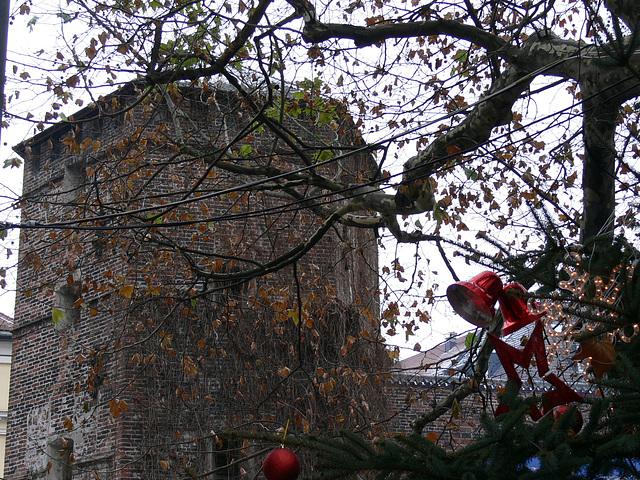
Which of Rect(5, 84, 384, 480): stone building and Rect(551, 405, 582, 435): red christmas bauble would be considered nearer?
Rect(551, 405, 582, 435): red christmas bauble

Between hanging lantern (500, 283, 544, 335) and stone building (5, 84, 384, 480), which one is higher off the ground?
stone building (5, 84, 384, 480)

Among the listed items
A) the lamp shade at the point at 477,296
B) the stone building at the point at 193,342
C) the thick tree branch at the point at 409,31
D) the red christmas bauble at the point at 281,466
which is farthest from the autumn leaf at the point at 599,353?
the stone building at the point at 193,342

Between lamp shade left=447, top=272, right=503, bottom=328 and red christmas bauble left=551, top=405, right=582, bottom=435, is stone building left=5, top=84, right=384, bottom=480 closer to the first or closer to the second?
lamp shade left=447, top=272, right=503, bottom=328

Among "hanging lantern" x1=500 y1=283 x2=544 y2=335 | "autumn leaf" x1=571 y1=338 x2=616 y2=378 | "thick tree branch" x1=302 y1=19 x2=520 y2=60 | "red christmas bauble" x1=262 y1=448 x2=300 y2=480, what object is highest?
"thick tree branch" x1=302 y1=19 x2=520 y2=60

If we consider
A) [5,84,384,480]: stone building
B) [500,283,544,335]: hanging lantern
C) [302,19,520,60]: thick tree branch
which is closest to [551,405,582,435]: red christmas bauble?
[500,283,544,335]: hanging lantern

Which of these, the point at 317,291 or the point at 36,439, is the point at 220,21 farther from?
the point at 36,439

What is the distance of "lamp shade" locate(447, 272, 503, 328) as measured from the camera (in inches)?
172

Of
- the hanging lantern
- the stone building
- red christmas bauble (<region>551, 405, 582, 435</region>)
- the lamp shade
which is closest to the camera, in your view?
red christmas bauble (<region>551, 405, 582, 435</region>)

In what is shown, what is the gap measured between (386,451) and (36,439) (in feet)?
39.4

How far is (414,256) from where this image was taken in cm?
909

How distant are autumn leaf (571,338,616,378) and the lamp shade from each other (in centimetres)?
69

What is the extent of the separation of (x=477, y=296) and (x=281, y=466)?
1.48 meters

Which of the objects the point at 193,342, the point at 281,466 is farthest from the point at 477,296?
the point at 193,342

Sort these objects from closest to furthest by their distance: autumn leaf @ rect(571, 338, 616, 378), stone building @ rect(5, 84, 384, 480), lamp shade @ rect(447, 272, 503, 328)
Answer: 1. autumn leaf @ rect(571, 338, 616, 378)
2. lamp shade @ rect(447, 272, 503, 328)
3. stone building @ rect(5, 84, 384, 480)
